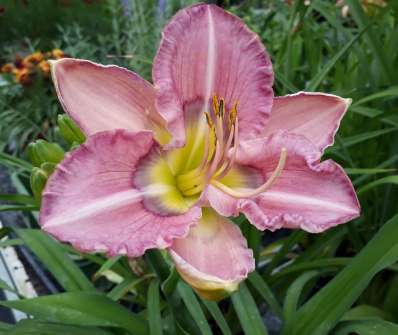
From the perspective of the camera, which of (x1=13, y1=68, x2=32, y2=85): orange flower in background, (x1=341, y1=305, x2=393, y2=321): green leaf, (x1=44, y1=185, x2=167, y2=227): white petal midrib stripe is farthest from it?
(x1=13, y1=68, x2=32, y2=85): orange flower in background

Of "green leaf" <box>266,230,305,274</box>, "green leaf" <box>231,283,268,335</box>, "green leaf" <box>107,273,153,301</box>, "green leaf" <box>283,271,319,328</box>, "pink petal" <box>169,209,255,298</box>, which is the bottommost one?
"green leaf" <box>266,230,305,274</box>

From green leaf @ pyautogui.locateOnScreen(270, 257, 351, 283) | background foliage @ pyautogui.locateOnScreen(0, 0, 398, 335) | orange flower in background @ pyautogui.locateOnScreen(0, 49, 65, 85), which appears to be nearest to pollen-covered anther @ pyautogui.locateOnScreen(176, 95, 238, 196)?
background foliage @ pyautogui.locateOnScreen(0, 0, 398, 335)

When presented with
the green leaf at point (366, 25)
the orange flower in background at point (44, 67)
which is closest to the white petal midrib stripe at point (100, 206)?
the green leaf at point (366, 25)

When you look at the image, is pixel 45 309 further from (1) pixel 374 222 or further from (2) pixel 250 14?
(2) pixel 250 14

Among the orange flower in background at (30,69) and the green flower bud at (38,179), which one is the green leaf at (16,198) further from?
the orange flower in background at (30,69)

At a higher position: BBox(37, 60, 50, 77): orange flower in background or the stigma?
the stigma

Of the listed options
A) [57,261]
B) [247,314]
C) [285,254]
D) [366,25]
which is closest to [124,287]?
[57,261]

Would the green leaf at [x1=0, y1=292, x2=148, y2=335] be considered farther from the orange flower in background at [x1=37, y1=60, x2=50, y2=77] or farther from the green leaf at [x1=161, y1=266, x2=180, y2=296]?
the orange flower in background at [x1=37, y1=60, x2=50, y2=77]
